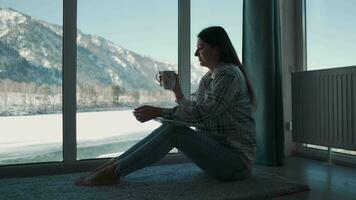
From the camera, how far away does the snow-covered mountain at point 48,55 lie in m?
2.29

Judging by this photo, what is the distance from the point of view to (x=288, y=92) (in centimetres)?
301

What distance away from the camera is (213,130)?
74.8 inches

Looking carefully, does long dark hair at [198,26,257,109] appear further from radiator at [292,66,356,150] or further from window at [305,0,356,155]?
window at [305,0,356,155]

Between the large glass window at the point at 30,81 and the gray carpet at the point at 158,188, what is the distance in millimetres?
275

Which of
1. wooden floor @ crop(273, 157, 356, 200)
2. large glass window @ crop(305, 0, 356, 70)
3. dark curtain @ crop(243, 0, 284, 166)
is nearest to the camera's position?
wooden floor @ crop(273, 157, 356, 200)

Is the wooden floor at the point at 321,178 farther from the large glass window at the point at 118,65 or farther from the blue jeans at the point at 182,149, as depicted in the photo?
the large glass window at the point at 118,65

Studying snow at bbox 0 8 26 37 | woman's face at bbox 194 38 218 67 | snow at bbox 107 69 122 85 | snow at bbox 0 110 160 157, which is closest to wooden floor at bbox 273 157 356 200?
woman's face at bbox 194 38 218 67

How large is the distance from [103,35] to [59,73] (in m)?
0.40

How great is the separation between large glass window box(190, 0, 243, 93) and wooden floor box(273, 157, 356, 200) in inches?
35.7

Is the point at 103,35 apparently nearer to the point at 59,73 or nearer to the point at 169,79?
the point at 59,73

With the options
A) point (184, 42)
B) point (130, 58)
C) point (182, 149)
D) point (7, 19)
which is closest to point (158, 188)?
point (182, 149)

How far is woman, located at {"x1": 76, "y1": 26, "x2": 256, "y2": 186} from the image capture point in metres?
1.76

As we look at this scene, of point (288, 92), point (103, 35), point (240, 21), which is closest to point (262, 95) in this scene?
point (288, 92)

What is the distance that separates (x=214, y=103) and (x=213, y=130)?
0.20m
